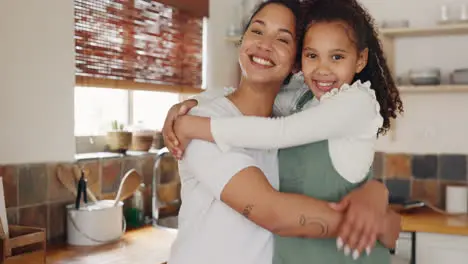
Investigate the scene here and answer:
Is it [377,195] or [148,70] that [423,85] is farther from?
[377,195]

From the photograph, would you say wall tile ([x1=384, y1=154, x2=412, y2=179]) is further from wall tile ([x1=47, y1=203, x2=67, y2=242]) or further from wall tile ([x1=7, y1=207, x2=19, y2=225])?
wall tile ([x1=7, y1=207, x2=19, y2=225])

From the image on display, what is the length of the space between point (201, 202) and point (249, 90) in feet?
1.02

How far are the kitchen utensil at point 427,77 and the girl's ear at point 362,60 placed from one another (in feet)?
6.60

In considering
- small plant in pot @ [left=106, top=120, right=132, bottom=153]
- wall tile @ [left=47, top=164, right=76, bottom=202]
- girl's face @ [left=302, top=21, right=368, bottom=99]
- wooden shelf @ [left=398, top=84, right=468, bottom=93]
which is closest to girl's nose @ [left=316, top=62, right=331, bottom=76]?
girl's face @ [left=302, top=21, right=368, bottom=99]

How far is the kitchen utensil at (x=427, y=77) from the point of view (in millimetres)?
3330

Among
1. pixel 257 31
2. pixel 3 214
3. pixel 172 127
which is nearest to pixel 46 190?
pixel 3 214

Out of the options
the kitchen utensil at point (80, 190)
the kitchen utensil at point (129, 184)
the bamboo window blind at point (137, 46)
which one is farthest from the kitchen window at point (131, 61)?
the kitchen utensil at point (80, 190)

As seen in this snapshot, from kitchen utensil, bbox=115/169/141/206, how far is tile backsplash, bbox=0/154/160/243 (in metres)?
0.10

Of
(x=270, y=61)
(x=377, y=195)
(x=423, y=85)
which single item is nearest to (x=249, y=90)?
(x=270, y=61)

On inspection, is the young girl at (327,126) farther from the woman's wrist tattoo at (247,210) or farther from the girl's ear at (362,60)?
the woman's wrist tattoo at (247,210)

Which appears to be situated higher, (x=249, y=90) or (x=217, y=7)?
(x=217, y=7)

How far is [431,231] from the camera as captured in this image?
9.80ft

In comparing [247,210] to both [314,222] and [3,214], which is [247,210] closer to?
[314,222]

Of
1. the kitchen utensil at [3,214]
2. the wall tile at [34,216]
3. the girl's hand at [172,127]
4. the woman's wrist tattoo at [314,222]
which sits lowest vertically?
the wall tile at [34,216]
